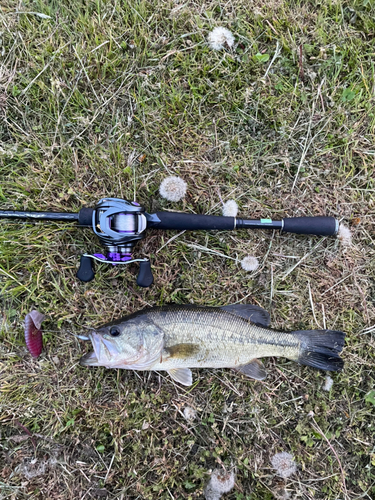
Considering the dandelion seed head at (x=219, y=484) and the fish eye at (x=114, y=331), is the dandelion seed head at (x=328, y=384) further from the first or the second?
the fish eye at (x=114, y=331)

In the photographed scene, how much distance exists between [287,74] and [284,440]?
131 inches

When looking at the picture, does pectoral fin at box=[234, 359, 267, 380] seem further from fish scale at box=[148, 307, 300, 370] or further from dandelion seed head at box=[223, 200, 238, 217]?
dandelion seed head at box=[223, 200, 238, 217]

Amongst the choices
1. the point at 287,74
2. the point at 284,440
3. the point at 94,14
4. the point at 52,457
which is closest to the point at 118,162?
the point at 94,14

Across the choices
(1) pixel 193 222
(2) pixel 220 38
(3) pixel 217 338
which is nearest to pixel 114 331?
(3) pixel 217 338

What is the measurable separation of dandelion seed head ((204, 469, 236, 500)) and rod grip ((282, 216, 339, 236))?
2.17 m

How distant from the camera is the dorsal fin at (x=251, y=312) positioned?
2.78 metres

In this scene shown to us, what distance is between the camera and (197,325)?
261 centimetres

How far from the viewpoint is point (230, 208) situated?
2.95 m

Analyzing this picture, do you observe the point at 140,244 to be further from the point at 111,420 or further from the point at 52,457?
the point at 52,457

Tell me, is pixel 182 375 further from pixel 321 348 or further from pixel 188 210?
pixel 188 210

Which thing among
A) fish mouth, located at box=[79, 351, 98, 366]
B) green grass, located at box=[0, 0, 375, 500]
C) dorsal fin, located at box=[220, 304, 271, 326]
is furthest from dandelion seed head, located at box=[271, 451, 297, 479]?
fish mouth, located at box=[79, 351, 98, 366]

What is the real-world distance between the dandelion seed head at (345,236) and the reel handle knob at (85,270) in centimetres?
222

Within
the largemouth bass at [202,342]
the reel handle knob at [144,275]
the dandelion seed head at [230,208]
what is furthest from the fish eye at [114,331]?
the dandelion seed head at [230,208]

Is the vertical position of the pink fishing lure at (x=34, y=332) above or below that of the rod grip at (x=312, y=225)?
below
